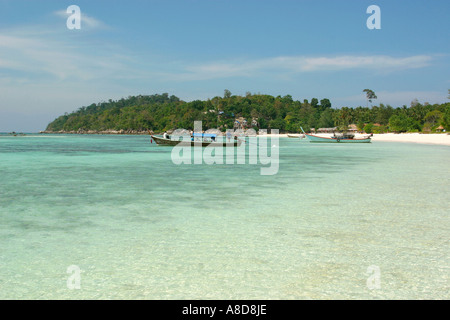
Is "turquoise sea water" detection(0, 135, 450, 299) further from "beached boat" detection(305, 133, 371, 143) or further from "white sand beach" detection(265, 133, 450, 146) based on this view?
"beached boat" detection(305, 133, 371, 143)

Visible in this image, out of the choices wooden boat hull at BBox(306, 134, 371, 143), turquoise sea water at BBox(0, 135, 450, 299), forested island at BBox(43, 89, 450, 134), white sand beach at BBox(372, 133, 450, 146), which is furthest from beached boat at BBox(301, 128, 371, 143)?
turquoise sea water at BBox(0, 135, 450, 299)

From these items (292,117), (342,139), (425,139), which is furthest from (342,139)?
(292,117)

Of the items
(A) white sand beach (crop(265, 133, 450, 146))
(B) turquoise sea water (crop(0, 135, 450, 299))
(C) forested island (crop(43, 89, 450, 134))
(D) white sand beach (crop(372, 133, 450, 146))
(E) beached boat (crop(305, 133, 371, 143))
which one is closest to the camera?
(B) turquoise sea water (crop(0, 135, 450, 299))

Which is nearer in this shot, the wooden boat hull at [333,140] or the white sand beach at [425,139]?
the white sand beach at [425,139]

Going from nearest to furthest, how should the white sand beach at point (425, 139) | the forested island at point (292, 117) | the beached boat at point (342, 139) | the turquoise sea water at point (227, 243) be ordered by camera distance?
the turquoise sea water at point (227, 243), the white sand beach at point (425, 139), the beached boat at point (342, 139), the forested island at point (292, 117)

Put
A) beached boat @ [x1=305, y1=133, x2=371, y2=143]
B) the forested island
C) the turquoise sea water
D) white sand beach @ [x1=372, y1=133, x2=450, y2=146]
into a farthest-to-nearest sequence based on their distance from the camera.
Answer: the forested island, beached boat @ [x1=305, y1=133, x2=371, y2=143], white sand beach @ [x1=372, y1=133, x2=450, y2=146], the turquoise sea water

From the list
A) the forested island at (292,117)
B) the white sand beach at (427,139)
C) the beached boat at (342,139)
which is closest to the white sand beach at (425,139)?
the white sand beach at (427,139)

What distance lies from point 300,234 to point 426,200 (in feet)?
17.6

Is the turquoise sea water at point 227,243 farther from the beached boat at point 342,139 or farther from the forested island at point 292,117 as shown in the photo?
the forested island at point 292,117

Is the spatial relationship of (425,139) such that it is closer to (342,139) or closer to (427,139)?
(427,139)

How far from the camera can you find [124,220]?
8461 millimetres

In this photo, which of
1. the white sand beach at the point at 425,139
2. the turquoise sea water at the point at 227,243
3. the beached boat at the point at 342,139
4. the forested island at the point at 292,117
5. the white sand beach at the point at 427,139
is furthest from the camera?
the forested island at the point at 292,117
